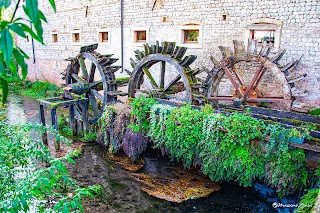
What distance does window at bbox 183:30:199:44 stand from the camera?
26.9 ft

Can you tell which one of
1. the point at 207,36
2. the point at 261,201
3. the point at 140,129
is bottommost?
the point at 261,201

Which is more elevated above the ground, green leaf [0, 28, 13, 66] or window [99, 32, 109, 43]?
window [99, 32, 109, 43]

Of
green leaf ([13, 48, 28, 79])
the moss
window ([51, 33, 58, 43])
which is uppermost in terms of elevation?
window ([51, 33, 58, 43])

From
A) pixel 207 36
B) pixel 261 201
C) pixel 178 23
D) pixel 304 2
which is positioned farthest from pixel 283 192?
pixel 178 23

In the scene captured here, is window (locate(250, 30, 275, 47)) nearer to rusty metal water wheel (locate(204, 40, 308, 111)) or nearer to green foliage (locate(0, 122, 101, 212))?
rusty metal water wheel (locate(204, 40, 308, 111))

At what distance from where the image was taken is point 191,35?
834 cm

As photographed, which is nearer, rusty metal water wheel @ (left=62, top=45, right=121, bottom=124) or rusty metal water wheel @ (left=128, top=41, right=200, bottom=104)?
rusty metal water wheel @ (left=128, top=41, right=200, bottom=104)

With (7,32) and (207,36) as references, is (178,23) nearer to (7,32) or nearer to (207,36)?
(207,36)

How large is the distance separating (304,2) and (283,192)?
435 cm

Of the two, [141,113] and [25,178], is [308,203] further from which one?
[141,113]

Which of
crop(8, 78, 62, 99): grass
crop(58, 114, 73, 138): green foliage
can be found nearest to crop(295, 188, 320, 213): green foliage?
crop(58, 114, 73, 138): green foliage

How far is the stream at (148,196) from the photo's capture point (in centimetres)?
466

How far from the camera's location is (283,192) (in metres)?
4.27

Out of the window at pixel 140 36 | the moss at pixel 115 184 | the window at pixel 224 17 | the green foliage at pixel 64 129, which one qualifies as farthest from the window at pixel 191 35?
the moss at pixel 115 184
